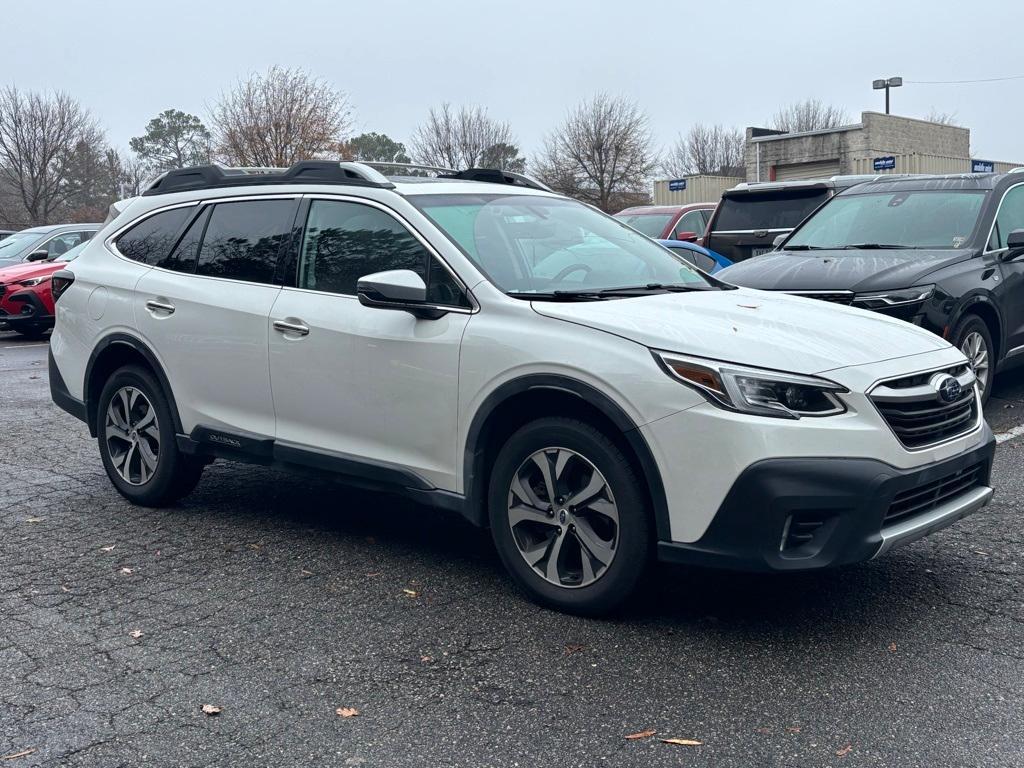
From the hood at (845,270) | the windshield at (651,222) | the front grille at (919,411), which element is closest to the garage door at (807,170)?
the windshield at (651,222)

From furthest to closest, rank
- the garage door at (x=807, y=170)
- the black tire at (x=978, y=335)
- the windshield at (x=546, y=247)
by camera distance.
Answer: the garage door at (x=807, y=170) < the black tire at (x=978, y=335) < the windshield at (x=546, y=247)

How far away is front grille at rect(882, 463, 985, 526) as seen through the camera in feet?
13.2

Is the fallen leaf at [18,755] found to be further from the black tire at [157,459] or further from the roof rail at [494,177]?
the roof rail at [494,177]

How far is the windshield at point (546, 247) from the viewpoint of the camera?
4.86 m

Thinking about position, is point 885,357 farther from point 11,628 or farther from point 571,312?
point 11,628

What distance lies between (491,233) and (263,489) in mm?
2542

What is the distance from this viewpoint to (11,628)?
4387 millimetres

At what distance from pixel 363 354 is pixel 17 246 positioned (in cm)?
1543

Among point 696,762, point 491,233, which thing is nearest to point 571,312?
point 491,233

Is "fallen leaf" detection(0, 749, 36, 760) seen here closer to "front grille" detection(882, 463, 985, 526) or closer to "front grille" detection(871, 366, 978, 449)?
"front grille" detection(882, 463, 985, 526)

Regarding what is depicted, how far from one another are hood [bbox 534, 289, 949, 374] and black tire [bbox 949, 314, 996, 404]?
3.13 meters

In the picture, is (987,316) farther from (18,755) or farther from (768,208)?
(18,755)

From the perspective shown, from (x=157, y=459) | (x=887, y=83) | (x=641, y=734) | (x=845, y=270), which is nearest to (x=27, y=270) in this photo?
(x=157, y=459)

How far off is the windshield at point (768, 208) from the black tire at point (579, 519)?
947cm
